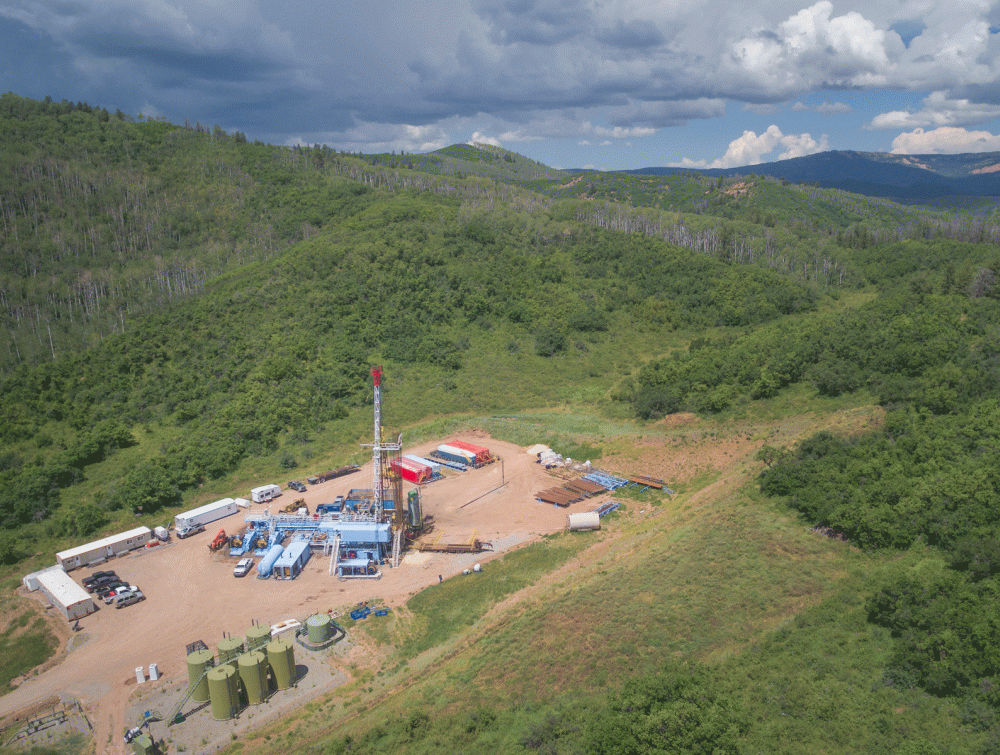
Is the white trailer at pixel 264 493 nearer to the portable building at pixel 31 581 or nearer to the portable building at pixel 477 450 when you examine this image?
the portable building at pixel 31 581

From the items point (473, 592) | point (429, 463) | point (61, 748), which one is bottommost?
point (61, 748)

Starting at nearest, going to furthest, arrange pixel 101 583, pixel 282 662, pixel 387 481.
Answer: pixel 282 662 → pixel 101 583 → pixel 387 481

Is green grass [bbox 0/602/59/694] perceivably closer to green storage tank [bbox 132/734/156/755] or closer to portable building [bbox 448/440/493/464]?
green storage tank [bbox 132/734/156/755]

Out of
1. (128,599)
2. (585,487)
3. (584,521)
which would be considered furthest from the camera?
(585,487)

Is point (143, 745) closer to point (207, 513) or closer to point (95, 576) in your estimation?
point (95, 576)

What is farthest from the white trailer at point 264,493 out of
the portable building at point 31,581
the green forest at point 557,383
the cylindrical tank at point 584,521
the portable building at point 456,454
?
the cylindrical tank at point 584,521

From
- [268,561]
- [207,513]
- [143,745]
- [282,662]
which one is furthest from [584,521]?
[207,513]

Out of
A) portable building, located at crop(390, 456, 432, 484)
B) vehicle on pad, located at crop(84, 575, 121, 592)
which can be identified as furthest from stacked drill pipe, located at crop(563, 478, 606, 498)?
vehicle on pad, located at crop(84, 575, 121, 592)

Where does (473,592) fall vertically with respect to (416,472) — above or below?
below
